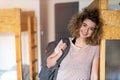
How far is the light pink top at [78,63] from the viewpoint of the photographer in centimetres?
170

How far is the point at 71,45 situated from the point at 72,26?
21cm

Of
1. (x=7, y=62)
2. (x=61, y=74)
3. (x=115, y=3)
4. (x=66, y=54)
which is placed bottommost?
(x=7, y=62)

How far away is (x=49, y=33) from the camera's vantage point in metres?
3.91

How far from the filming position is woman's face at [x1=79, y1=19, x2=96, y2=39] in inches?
67.2

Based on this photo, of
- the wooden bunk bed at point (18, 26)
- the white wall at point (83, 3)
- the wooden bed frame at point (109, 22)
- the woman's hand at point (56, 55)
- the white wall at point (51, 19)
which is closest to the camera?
the wooden bed frame at point (109, 22)

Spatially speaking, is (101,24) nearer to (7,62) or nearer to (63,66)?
(63,66)

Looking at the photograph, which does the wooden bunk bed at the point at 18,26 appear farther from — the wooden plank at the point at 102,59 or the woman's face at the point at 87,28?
the wooden plank at the point at 102,59

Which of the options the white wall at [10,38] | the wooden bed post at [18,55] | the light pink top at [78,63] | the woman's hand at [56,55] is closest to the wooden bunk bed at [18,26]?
the wooden bed post at [18,55]

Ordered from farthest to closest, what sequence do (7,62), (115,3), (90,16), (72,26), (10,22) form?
(7,62)
(10,22)
(72,26)
(90,16)
(115,3)

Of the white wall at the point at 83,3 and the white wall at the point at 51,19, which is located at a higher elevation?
the white wall at the point at 83,3

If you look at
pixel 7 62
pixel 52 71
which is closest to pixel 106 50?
pixel 52 71

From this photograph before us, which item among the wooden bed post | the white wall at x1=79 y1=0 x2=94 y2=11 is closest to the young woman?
the wooden bed post

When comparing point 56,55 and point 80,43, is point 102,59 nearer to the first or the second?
point 80,43

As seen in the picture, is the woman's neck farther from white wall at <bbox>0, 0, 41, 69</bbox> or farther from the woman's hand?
white wall at <bbox>0, 0, 41, 69</bbox>
